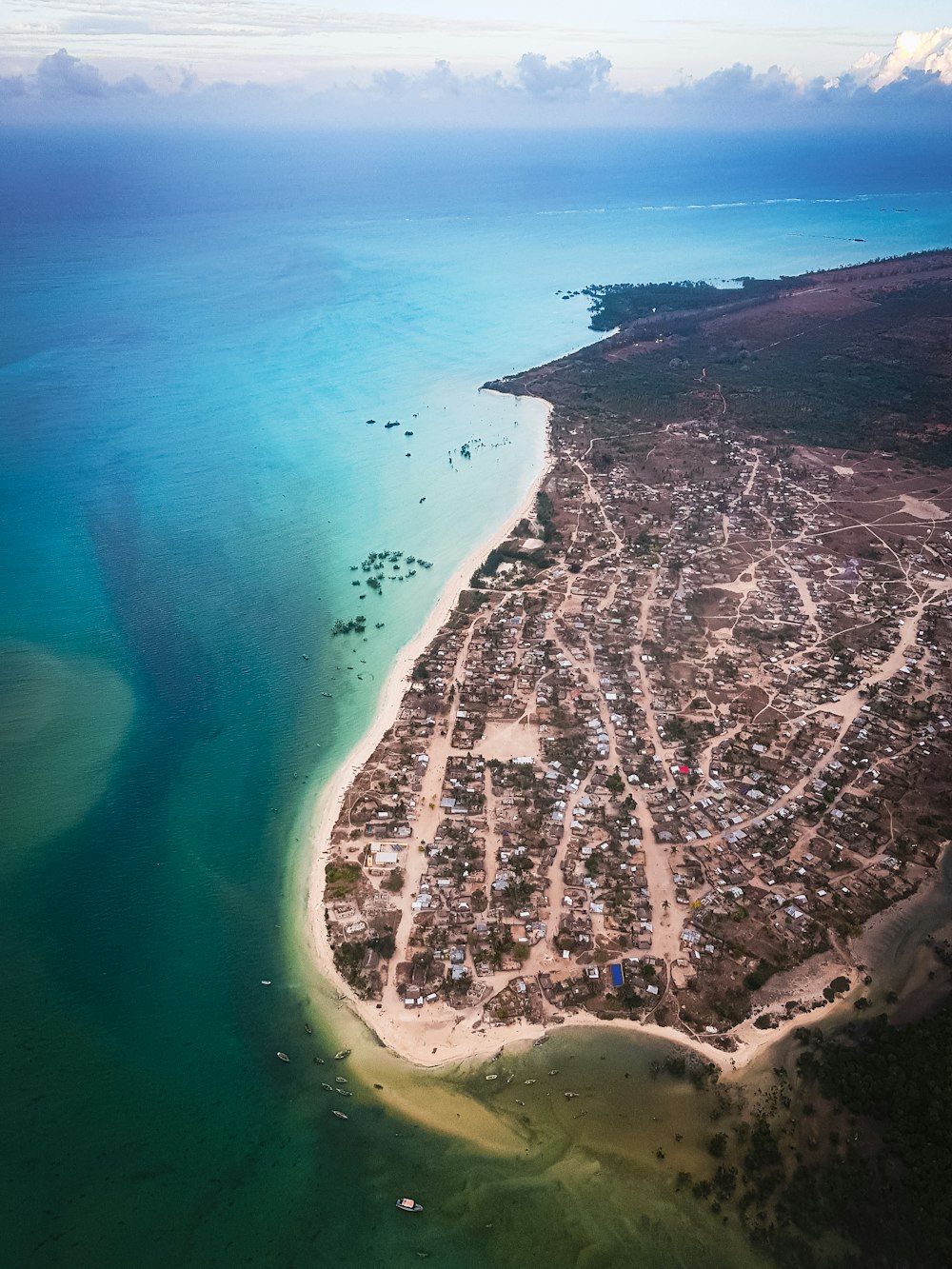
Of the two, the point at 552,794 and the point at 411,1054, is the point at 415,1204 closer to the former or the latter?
the point at 411,1054

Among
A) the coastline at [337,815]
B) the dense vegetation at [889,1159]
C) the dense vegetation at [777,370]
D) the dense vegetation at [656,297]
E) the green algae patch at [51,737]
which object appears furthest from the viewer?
the dense vegetation at [656,297]

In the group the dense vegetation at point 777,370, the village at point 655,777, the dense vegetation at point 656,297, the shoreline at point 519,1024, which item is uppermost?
the dense vegetation at point 656,297

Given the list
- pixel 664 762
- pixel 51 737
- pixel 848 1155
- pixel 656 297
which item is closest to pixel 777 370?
pixel 656 297

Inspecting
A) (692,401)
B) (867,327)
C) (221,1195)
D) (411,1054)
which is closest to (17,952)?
(221,1195)

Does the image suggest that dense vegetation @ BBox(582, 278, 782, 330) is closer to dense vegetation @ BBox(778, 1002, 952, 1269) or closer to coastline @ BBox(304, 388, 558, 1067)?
coastline @ BBox(304, 388, 558, 1067)

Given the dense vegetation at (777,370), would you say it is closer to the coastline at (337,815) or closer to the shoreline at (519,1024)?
the coastline at (337,815)

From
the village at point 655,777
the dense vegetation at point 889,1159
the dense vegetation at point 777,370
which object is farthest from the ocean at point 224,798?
the dense vegetation at point 777,370
